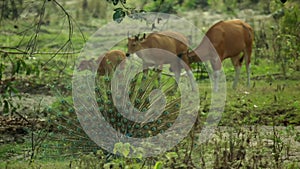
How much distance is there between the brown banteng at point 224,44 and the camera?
44.3ft

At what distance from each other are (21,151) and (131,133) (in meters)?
2.30

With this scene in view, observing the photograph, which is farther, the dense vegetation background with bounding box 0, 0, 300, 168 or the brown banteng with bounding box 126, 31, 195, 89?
the brown banteng with bounding box 126, 31, 195, 89

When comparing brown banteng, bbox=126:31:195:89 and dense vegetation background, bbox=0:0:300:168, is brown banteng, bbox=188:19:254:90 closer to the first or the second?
brown banteng, bbox=126:31:195:89

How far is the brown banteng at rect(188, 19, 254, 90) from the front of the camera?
13.5m

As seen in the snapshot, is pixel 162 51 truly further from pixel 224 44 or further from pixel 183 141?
pixel 183 141

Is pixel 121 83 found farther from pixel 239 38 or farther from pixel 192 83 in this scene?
pixel 239 38

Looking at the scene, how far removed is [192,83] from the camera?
43.0 ft

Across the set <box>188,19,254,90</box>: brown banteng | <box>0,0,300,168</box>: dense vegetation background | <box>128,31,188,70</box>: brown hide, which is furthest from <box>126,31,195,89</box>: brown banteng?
<box>0,0,300,168</box>: dense vegetation background

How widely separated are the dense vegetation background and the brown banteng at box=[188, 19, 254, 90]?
557 millimetres

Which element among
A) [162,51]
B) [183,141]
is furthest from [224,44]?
[183,141]

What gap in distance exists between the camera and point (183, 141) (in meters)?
7.92

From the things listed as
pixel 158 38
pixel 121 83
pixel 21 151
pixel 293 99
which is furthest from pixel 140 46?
pixel 121 83

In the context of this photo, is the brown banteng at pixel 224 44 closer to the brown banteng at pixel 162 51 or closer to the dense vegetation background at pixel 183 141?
the brown banteng at pixel 162 51

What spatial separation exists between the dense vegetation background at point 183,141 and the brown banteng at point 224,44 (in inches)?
21.9
